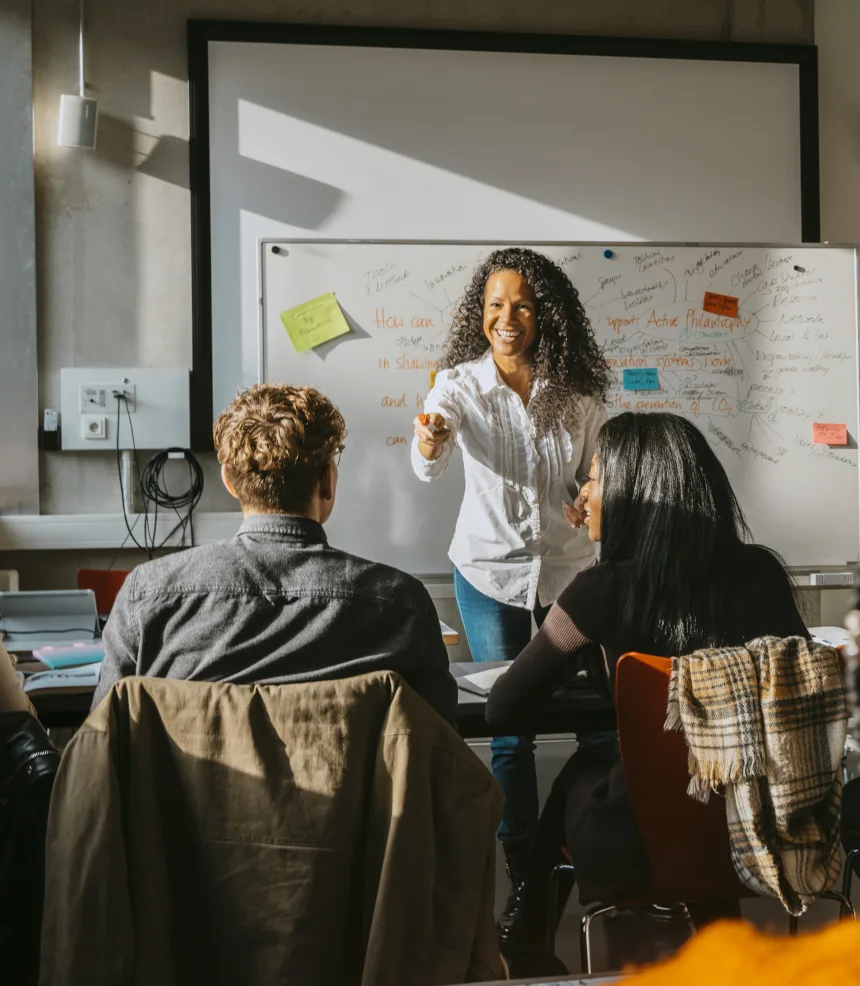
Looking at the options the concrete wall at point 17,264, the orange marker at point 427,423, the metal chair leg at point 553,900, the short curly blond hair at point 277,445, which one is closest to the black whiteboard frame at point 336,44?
the concrete wall at point 17,264

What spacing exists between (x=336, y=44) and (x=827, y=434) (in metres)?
2.24

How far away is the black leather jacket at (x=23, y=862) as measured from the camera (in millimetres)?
1127

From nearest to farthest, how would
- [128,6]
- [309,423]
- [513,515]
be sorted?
[309,423] < [513,515] < [128,6]

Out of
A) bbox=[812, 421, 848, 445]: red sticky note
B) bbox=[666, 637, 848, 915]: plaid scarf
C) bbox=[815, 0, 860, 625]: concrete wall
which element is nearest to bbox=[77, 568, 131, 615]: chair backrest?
bbox=[666, 637, 848, 915]: plaid scarf

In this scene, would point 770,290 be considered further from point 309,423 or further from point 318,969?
point 318,969

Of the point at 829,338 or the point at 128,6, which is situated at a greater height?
the point at 128,6

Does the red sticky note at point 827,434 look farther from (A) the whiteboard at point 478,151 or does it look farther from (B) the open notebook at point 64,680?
(B) the open notebook at point 64,680

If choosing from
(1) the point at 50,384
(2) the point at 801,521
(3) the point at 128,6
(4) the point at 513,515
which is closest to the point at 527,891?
(4) the point at 513,515

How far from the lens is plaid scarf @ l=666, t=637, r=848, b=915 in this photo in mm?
1392

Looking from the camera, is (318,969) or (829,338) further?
(829,338)

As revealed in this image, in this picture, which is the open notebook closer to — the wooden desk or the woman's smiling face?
the wooden desk

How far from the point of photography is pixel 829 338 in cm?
366

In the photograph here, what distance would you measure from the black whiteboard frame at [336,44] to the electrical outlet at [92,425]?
300mm

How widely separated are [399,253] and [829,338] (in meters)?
1.60
